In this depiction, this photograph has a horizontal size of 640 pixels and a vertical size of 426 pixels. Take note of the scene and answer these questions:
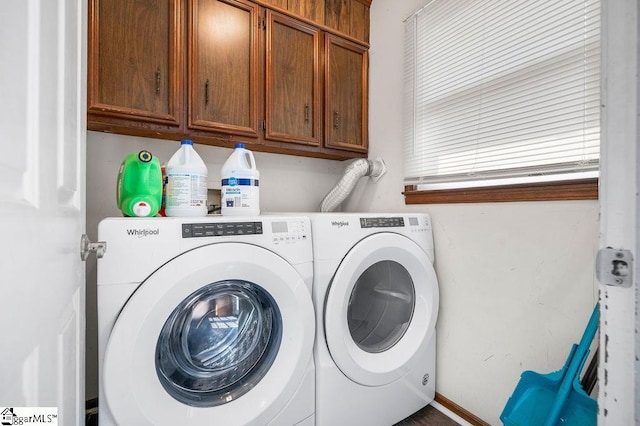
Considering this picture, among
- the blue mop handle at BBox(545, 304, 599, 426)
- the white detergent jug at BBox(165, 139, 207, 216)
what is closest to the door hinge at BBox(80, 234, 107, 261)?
the white detergent jug at BBox(165, 139, 207, 216)

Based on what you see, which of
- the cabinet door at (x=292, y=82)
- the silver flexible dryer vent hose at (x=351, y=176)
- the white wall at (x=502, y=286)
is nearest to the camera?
the white wall at (x=502, y=286)

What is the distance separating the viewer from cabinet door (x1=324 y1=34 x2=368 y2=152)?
1.73 metres

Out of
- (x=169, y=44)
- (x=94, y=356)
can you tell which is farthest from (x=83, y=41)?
(x=94, y=356)

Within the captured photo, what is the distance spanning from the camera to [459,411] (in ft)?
4.50

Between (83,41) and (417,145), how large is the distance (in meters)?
1.41

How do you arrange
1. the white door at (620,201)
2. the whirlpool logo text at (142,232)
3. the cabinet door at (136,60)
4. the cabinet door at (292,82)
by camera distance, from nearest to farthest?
the white door at (620,201) < the whirlpool logo text at (142,232) < the cabinet door at (136,60) < the cabinet door at (292,82)

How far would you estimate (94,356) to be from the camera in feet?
4.42

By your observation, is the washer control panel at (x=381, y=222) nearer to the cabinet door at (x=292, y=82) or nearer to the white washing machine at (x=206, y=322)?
the white washing machine at (x=206, y=322)

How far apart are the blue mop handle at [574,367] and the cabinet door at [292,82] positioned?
54.5 inches

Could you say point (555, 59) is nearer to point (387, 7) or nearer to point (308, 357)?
point (387, 7)

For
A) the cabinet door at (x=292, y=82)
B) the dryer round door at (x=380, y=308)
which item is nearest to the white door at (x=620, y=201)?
the dryer round door at (x=380, y=308)

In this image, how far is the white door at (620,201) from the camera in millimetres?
461

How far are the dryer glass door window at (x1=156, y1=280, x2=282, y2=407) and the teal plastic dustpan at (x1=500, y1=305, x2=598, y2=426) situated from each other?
844mm

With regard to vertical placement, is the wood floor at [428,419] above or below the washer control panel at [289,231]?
below
